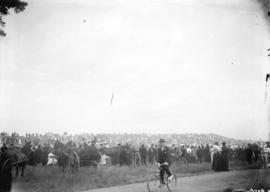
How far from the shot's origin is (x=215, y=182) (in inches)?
365

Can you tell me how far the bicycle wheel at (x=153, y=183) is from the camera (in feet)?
26.6

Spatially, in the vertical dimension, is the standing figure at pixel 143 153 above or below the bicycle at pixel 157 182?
above

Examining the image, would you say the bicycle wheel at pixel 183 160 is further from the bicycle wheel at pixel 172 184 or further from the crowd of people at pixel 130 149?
the bicycle wheel at pixel 172 184

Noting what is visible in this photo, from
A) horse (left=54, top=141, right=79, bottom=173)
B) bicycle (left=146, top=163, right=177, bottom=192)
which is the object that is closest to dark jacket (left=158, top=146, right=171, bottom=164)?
bicycle (left=146, top=163, right=177, bottom=192)

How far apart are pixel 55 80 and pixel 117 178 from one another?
288cm

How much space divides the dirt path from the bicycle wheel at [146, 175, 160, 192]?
0.12 metres

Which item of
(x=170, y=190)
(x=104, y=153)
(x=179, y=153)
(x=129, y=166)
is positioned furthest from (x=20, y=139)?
(x=179, y=153)

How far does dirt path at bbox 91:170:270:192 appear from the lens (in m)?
8.16

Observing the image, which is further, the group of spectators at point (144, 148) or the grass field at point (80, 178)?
the group of spectators at point (144, 148)

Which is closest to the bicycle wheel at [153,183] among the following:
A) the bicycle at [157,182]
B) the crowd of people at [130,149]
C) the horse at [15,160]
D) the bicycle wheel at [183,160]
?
the bicycle at [157,182]

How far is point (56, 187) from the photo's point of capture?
24.2ft

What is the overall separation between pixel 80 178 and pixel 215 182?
3.77 meters

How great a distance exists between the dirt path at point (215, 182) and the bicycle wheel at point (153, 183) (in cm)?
12

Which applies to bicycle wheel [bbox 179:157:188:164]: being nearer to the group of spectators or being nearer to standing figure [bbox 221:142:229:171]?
the group of spectators
